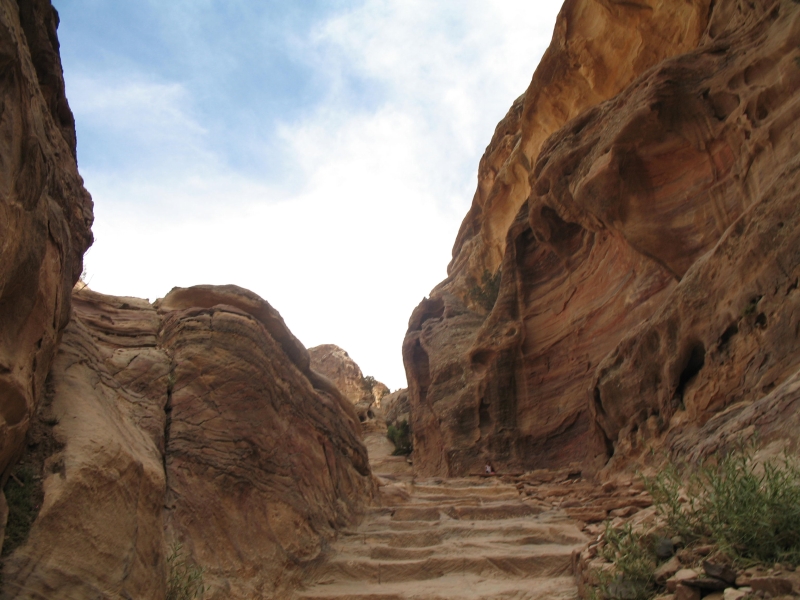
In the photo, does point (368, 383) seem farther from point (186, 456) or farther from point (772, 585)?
point (772, 585)

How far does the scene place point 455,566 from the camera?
25.7 feet

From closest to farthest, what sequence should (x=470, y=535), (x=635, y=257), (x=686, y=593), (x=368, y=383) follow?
(x=686, y=593) → (x=470, y=535) → (x=635, y=257) → (x=368, y=383)

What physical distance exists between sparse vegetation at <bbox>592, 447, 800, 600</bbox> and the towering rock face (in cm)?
Answer: 494

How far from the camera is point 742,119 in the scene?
36.1 feet

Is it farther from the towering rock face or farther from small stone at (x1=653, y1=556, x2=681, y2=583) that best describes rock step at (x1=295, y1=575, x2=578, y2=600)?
the towering rock face

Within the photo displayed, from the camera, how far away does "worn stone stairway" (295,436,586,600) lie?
7051mm

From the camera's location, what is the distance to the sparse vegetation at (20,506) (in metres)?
4.30

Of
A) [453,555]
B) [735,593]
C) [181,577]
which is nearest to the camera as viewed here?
[735,593]

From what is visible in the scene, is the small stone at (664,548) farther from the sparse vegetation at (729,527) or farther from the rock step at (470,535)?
the rock step at (470,535)

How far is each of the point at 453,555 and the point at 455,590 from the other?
115cm

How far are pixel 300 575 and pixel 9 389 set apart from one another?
15.0 ft

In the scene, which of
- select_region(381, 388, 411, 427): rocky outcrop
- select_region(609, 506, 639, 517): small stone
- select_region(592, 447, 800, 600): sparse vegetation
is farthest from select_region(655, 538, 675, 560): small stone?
select_region(381, 388, 411, 427): rocky outcrop

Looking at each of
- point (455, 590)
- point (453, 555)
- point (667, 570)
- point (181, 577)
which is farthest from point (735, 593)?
point (453, 555)

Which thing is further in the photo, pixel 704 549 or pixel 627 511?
pixel 627 511
